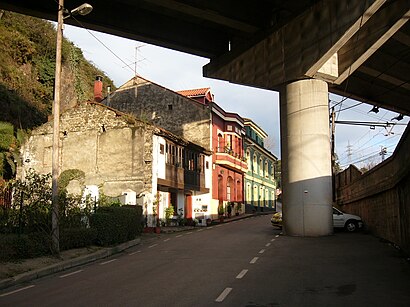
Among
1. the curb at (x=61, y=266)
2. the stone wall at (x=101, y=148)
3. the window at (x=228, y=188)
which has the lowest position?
the curb at (x=61, y=266)

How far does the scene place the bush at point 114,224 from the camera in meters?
17.8

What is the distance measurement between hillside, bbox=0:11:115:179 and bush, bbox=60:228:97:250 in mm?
17157

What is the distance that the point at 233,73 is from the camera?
26031 millimetres

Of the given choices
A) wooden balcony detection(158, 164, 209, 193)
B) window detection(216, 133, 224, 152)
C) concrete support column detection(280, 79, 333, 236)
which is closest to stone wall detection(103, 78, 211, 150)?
window detection(216, 133, 224, 152)

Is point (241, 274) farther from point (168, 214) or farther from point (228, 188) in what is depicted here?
point (228, 188)

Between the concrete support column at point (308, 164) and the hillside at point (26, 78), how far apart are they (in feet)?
67.1

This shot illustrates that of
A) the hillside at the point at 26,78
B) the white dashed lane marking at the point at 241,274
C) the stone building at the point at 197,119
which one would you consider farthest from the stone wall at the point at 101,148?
the white dashed lane marking at the point at 241,274

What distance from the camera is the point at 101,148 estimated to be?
3244 cm

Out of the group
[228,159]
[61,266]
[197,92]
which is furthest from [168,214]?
[61,266]

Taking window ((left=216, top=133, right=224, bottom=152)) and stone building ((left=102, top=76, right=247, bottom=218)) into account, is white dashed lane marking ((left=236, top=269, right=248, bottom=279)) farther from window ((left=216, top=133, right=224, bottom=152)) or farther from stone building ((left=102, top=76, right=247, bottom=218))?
window ((left=216, top=133, right=224, bottom=152))

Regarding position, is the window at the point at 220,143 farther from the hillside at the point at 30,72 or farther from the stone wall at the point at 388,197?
the stone wall at the point at 388,197

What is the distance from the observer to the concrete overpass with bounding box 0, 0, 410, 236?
19828mm

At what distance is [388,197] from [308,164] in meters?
4.21

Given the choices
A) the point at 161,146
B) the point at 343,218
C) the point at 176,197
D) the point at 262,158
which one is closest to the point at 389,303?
the point at 343,218
